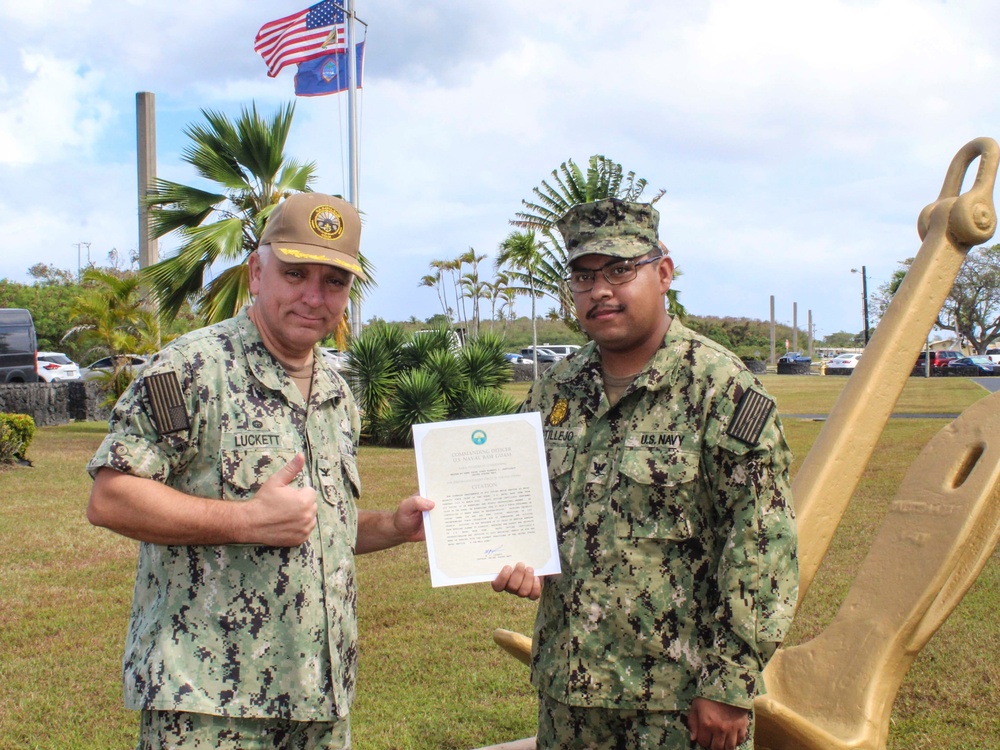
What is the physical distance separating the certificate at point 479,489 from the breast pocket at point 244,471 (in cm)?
41

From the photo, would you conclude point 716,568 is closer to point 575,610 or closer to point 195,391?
point 575,610

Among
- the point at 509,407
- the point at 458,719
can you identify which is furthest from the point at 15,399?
the point at 458,719

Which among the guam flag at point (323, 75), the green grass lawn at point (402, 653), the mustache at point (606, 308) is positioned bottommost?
the green grass lawn at point (402, 653)

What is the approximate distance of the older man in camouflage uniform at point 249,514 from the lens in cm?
206

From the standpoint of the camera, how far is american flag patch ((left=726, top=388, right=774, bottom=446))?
87.2 inches

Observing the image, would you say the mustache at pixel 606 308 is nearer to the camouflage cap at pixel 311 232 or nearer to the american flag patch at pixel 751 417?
the american flag patch at pixel 751 417

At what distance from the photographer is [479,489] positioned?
246 centimetres

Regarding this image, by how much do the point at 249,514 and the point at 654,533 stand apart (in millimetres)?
1010

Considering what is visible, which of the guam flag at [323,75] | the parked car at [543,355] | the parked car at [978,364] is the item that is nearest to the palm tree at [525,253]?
the guam flag at [323,75]

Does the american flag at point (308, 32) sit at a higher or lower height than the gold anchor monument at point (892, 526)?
higher

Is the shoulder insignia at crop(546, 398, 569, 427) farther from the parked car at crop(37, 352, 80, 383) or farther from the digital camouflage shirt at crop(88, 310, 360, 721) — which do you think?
the parked car at crop(37, 352, 80, 383)

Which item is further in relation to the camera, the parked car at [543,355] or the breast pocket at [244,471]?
the parked car at [543,355]

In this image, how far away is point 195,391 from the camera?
2.18 m

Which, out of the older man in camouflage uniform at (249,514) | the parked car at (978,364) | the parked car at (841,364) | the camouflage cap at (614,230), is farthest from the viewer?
the parked car at (841,364)
